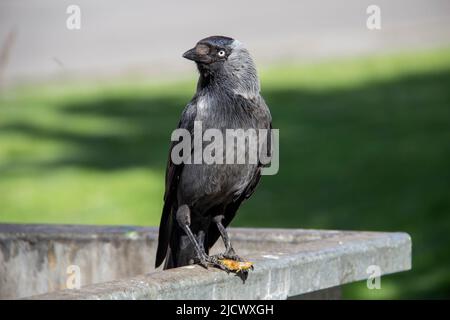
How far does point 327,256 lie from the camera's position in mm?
4535

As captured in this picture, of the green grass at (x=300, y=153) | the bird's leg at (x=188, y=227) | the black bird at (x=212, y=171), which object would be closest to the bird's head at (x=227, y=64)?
the black bird at (x=212, y=171)

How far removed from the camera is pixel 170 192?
5.42m

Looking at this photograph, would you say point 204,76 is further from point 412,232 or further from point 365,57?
point 365,57

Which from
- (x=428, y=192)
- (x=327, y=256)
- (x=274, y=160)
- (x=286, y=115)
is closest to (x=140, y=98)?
(x=286, y=115)

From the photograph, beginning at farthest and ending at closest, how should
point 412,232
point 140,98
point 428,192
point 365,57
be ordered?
point 365,57
point 140,98
point 428,192
point 412,232

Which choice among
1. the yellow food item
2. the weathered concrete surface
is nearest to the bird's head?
the weathered concrete surface

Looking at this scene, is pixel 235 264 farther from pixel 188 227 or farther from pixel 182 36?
pixel 182 36

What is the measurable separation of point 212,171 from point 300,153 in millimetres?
6927

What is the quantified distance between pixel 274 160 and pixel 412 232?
3.85 m

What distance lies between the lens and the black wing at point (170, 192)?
515cm

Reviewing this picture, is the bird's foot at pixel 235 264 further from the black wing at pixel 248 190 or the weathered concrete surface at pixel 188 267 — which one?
the black wing at pixel 248 190

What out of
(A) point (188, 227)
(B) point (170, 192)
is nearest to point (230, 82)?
(B) point (170, 192)

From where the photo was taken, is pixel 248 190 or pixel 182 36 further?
pixel 182 36

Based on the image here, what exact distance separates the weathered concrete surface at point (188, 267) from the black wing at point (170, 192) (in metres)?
0.12
